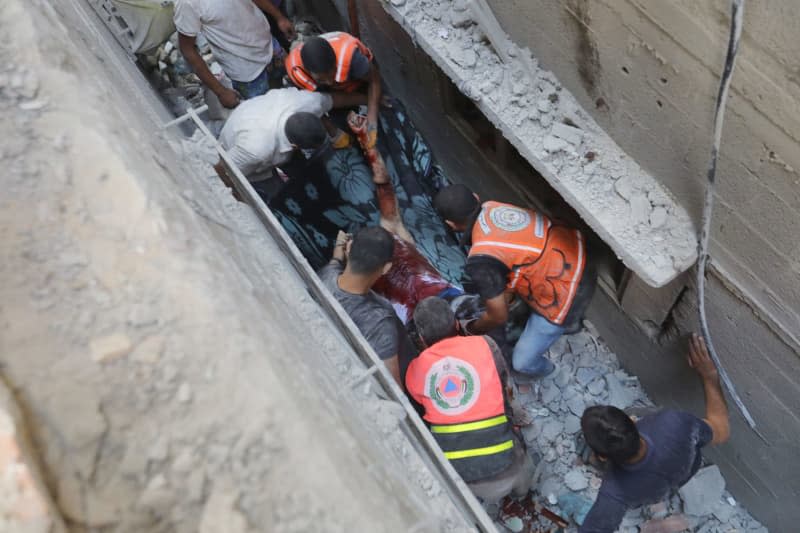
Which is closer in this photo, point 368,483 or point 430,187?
point 368,483

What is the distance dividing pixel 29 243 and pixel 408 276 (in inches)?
102

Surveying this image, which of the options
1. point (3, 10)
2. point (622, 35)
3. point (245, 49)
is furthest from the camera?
point (245, 49)

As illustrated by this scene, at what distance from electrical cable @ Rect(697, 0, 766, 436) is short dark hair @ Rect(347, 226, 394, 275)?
59.1 inches

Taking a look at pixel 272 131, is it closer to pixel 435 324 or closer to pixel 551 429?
pixel 435 324

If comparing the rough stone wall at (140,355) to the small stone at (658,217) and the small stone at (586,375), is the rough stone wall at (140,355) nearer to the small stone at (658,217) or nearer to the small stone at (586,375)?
the small stone at (658,217)

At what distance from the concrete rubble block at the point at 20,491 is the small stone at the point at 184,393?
0.28 m

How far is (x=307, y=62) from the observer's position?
3.75 metres

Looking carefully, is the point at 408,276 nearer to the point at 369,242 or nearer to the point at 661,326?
the point at 369,242

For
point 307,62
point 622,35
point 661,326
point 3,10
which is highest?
point 622,35

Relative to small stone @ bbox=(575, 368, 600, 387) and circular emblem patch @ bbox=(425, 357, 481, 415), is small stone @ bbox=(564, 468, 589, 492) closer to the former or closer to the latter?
small stone @ bbox=(575, 368, 600, 387)

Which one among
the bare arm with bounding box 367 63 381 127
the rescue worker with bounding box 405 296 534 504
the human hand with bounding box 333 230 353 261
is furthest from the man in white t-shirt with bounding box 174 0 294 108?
the rescue worker with bounding box 405 296 534 504

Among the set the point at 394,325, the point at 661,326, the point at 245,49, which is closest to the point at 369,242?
the point at 394,325

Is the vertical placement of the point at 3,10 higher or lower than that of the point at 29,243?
higher

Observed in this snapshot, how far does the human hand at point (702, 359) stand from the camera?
312cm
